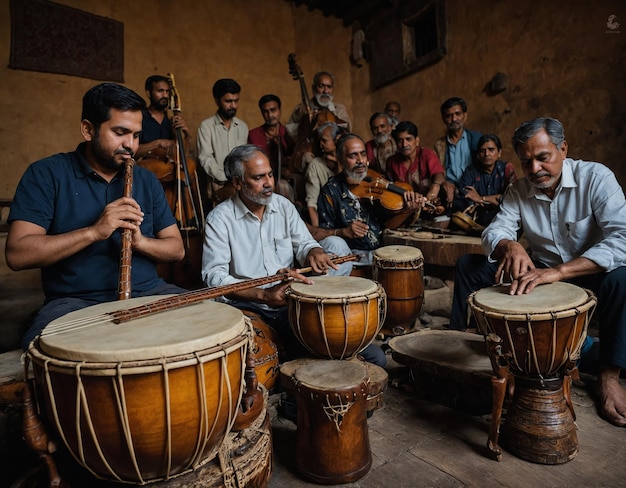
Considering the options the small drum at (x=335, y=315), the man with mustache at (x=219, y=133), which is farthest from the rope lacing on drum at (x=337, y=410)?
the man with mustache at (x=219, y=133)

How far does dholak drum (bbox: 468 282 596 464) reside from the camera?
68.6 inches

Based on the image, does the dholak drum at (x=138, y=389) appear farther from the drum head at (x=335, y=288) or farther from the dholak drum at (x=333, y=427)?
the drum head at (x=335, y=288)

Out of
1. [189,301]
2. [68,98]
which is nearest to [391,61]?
[68,98]

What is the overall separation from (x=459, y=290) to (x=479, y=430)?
Answer: 3.58ft

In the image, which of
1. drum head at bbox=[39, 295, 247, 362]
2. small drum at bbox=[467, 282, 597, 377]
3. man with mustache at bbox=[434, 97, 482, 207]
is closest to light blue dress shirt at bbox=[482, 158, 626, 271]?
small drum at bbox=[467, 282, 597, 377]

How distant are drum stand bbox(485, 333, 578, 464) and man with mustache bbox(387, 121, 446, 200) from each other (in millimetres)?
3015

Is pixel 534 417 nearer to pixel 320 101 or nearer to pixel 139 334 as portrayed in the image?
pixel 139 334

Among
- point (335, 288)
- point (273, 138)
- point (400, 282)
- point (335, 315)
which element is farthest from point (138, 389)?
point (273, 138)

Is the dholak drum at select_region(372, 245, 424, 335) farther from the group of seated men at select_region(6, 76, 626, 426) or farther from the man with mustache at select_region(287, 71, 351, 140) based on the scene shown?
the man with mustache at select_region(287, 71, 351, 140)

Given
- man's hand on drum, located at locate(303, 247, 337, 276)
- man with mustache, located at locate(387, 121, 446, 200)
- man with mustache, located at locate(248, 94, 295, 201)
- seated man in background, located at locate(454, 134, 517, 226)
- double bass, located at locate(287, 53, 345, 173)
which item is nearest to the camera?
man's hand on drum, located at locate(303, 247, 337, 276)

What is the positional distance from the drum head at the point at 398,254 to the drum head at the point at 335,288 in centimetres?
91

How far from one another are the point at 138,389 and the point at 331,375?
0.84 meters

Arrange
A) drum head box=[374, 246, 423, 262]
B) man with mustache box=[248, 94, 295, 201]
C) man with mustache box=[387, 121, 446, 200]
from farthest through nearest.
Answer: man with mustache box=[248, 94, 295, 201] → man with mustache box=[387, 121, 446, 200] → drum head box=[374, 246, 423, 262]

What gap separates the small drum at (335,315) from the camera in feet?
6.95
